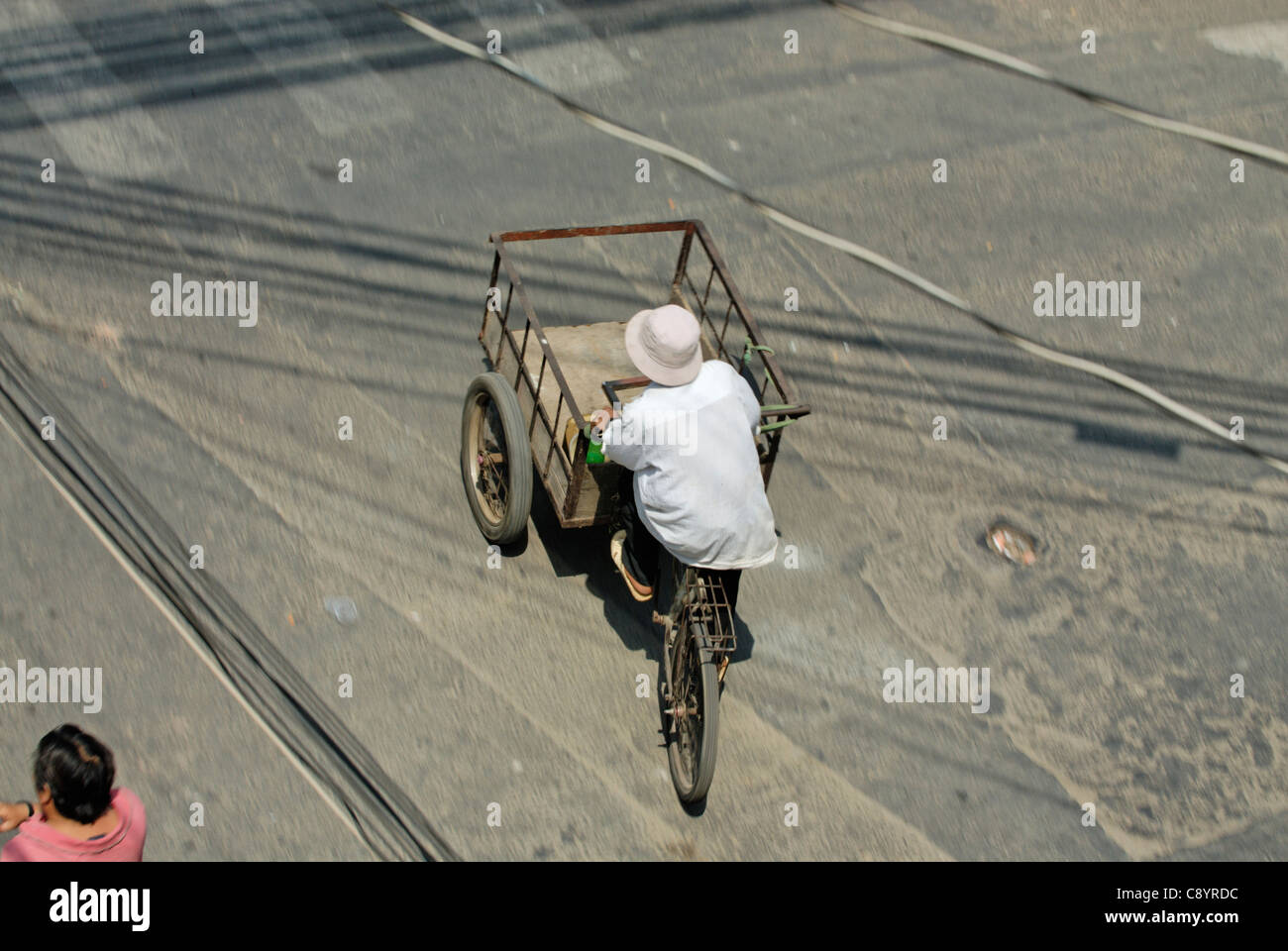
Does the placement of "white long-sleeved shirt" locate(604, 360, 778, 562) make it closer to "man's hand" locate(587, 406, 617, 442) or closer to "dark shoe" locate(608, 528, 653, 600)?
"man's hand" locate(587, 406, 617, 442)

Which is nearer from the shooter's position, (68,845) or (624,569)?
(68,845)

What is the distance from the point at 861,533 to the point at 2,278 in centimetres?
515

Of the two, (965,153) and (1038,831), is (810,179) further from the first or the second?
(1038,831)

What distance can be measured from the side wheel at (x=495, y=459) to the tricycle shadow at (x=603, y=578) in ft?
0.81

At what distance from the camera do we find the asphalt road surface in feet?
21.7

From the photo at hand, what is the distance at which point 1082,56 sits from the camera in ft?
35.0

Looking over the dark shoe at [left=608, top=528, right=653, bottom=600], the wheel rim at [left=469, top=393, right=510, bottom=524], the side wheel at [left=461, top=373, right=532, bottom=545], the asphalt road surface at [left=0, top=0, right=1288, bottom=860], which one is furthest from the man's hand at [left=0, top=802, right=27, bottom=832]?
the dark shoe at [left=608, top=528, right=653, bottom=600]

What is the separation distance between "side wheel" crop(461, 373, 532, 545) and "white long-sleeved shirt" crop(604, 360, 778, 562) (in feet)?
2.50

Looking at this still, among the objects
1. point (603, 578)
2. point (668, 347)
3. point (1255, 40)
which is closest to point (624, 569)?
point (603, 578)

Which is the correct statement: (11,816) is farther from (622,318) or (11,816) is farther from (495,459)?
(622,318)

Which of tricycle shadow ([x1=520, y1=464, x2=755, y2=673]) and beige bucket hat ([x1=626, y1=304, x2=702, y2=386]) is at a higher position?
beige bucket hat ([x1=626, y1=304, x2=702, y2=386])

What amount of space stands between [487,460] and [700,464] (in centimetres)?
160

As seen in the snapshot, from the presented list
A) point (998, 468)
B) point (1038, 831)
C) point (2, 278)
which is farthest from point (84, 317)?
point (1038, 831)

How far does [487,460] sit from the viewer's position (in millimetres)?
7207
